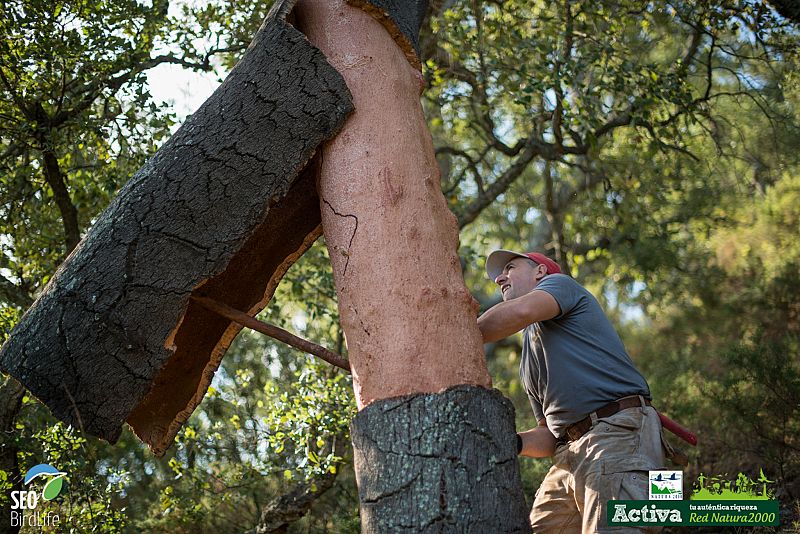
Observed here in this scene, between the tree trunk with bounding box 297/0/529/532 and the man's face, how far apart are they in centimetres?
80

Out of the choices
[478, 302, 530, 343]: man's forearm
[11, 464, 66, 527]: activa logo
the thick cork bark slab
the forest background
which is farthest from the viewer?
the forest background

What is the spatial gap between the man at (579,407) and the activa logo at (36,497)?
249cm

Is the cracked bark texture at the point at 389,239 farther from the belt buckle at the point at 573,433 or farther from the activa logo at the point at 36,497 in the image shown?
the activa logo at the point at 36,497

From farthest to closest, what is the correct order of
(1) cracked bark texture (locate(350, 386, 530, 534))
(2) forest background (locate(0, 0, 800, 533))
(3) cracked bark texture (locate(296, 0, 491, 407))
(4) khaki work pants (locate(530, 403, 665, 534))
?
(2) forest background (locate(0, 0, 800, 533))
(4) khaki work pants (locate(530, 403, 665, 534))
(3) cracked bark texture (locate(296, 0, 491, 407))
(1) cracked bark texture (locate(350, 386, 530, 534))

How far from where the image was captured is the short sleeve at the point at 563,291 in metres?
3.28

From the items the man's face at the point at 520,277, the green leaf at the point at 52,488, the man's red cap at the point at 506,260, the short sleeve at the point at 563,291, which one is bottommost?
the green leaf at the point at 52,488

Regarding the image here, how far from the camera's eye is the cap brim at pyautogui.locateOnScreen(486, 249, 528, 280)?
3.73 meters

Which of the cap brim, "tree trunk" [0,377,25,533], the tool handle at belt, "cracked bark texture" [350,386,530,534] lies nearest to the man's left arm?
"cracked bark texture" [350,386,530,534]

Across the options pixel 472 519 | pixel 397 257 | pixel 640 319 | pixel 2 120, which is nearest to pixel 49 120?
pixel 2 120

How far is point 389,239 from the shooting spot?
278 centimetres

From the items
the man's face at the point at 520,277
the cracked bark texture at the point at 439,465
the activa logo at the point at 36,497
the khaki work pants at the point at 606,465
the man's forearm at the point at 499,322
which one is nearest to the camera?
the cracked bark texture at the point at 439,465

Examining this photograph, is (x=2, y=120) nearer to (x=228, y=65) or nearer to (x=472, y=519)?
(x=228, y=65)

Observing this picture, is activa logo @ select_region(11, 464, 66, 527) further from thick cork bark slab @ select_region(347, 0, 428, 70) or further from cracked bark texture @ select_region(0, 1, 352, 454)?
thick cork bark slab @ select_region(347, 0, 428, 70)

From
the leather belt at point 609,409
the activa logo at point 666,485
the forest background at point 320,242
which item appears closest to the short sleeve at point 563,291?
the leather belt at point 609,409
